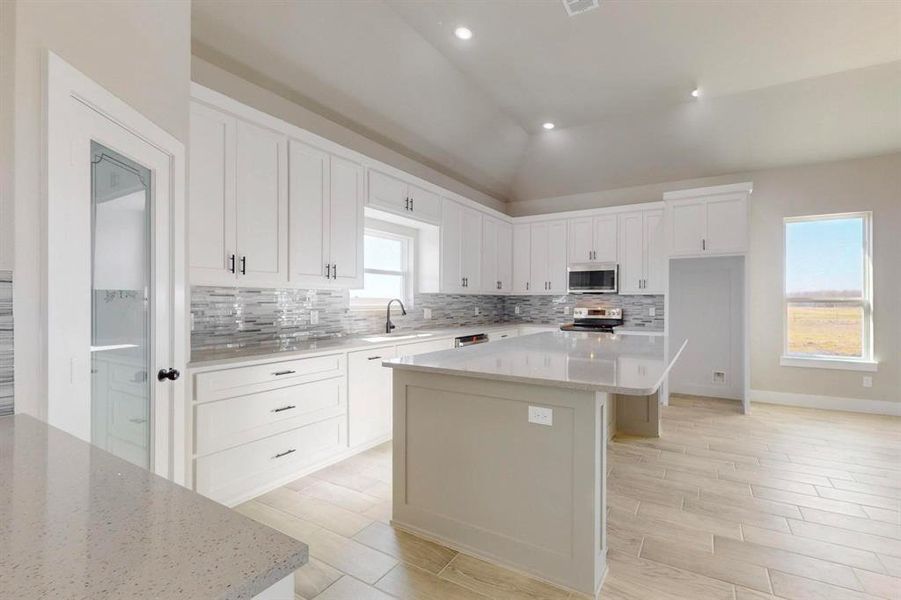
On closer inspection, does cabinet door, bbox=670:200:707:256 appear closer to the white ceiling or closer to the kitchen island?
the white ceiling

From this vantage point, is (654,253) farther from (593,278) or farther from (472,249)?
(472,249)

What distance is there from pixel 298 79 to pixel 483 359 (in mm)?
2655

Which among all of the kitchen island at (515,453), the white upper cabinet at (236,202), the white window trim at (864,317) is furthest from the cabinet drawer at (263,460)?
the white window trim at (864,317)

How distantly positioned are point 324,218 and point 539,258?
367 cm

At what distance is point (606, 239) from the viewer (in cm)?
568

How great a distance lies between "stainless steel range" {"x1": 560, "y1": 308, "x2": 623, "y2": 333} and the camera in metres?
5.63

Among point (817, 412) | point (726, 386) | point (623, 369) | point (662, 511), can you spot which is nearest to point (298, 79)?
point (623, 369)

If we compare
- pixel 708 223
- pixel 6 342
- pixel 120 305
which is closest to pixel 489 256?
pixel 708 223

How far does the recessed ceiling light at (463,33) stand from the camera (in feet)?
11.2

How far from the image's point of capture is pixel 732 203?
4816mm

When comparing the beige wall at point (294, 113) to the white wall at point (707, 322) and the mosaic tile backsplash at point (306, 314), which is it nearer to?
Result: the mosaic tile backsplash at point (306, 314)

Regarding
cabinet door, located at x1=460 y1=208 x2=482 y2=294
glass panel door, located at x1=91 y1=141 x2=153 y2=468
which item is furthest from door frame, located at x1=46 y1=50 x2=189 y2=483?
cabinet door, located at x1=460 y1=208 x2=482 y2=294

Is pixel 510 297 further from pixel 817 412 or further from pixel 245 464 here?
pixel 245 464

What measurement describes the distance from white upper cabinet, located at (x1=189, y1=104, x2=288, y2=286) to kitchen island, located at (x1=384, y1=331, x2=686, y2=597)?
4.44 feet
